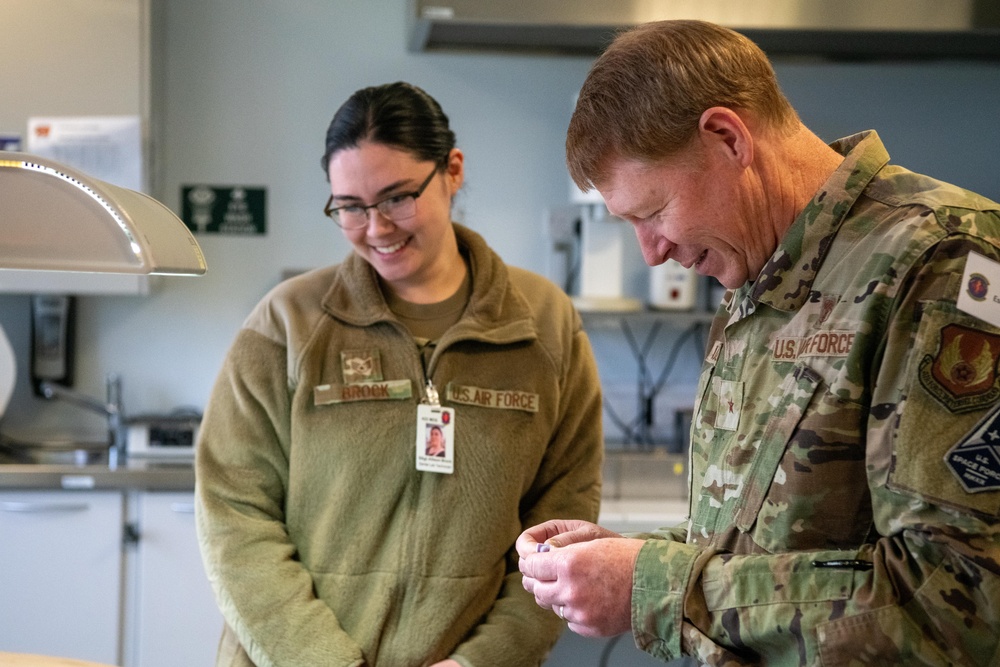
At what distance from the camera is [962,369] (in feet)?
2.93

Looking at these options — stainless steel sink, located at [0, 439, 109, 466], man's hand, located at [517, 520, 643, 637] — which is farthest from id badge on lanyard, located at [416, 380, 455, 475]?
stainless steel sink, located at [0, 439, 109, 466]

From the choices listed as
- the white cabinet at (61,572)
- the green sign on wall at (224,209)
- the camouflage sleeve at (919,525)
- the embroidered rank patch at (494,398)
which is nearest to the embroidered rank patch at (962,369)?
the camouflage sleeve at (919,525)

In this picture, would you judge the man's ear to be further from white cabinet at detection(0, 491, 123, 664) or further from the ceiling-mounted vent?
white cabinet at detection(0, 491, 123, 664)

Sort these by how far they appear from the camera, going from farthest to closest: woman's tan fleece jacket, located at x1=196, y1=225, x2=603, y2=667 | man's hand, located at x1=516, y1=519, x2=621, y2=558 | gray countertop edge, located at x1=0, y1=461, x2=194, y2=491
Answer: gray countertop edge, located at x1=0, y1=461, x2=194, y2=491
woman's tan fleece jacket, located at x1=196, y1=225, x2=603, y2=667
man's hand, located at x1=516, y1=519, x2=621, y2=558

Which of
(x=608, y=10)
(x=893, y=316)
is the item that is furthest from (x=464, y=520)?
(x=608, y=10)

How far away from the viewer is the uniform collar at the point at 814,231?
108cm

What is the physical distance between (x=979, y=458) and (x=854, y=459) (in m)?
0.12

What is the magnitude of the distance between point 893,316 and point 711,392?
32 centimetres

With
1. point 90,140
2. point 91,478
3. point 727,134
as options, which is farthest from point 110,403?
point 727,134

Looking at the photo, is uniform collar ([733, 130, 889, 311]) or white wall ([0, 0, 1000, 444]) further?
white wall ([0, 0, 1000, 444])

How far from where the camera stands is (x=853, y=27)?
3.07m

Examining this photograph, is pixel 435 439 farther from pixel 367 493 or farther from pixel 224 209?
pixel 224 209

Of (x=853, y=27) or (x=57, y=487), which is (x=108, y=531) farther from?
(x=853, y=27)

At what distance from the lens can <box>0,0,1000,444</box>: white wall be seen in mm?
3512
